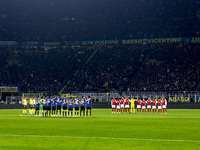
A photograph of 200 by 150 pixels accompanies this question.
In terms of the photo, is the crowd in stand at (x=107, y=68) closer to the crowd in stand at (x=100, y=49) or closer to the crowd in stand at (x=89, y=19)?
the crowd in stand at (x=100, y=49)


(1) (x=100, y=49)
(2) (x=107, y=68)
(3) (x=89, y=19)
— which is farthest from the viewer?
(3) (x=89, y=19)

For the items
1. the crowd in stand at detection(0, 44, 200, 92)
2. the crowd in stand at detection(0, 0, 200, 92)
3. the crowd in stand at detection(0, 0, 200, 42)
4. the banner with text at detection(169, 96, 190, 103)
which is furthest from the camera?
the crowd in stand at detection(0, 0, 200, 42)

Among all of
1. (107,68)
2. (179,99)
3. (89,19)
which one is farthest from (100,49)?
(179,99)

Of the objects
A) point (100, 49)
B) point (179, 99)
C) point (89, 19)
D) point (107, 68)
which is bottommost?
point (179, 99)

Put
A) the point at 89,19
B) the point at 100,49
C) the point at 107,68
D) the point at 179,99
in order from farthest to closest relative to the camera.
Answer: the point at 89,19 < the point at 100,49 < the point at 107,68 < the point at 179,99

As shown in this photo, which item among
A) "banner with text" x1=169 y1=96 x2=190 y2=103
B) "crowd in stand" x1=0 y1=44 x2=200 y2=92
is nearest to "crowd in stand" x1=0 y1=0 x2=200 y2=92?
"crowd in stand" x1=0 y1=44 x2=200 y2=92

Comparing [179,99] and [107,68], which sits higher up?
[107,68]

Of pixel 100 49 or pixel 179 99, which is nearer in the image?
pixel 179 99

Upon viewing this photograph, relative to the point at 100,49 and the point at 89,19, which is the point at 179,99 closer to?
the point at 100,49

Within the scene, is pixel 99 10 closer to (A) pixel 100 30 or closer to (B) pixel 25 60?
(A) pixel 100 30

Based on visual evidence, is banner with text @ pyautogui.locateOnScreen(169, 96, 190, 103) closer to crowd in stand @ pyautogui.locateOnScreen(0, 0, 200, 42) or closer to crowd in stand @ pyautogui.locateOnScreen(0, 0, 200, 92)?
crowd in stand @ pyautogui.locateOnScreen(0, 0, 200, 92)

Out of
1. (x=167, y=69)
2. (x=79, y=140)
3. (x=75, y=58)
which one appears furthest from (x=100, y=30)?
(x=79, y=140)

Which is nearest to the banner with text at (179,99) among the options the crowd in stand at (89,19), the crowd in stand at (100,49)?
the crowd in stand at (100,49)

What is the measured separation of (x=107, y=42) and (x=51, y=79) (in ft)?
58.1
